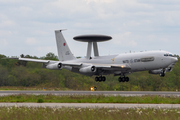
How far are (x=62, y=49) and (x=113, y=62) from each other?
60.0 ft

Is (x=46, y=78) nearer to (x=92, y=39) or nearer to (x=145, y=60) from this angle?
(x=92, y=39)

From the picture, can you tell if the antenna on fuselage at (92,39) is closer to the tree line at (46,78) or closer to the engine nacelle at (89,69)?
the engine nacelle at (89,69)

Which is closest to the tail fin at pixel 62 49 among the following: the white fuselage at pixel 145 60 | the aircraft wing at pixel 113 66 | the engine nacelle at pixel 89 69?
the engine nacelle at pixel 89 69

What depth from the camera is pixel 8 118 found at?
1670 centimetres

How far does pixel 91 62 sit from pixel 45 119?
4543 centimetres

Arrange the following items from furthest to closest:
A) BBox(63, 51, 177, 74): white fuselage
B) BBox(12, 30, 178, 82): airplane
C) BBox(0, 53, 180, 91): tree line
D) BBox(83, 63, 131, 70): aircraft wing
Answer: BBox(0, 53, 180, 91): tree line, BBox(83, 63, 131, 70): aircraft wing, BBox(12, 30, 178, 82): airplane, BBox(63, 51, 177, 74): white fuselage

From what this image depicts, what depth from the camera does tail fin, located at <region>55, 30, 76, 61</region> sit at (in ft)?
226

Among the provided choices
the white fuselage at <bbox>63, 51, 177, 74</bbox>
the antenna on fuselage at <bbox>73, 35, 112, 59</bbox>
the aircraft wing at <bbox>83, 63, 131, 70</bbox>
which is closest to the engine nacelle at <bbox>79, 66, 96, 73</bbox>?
the aircraft wing at <bbox>83, 63, 131, 70</bbox>

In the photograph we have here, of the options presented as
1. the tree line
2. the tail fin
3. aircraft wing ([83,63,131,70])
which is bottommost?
the tree line

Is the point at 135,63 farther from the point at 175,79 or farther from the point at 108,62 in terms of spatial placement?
the point at 175,79

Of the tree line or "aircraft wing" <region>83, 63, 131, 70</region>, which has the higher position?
"aircraft wing" <region>83, 63, 131, 70</region>

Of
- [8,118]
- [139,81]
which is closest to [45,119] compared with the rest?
[8,118]

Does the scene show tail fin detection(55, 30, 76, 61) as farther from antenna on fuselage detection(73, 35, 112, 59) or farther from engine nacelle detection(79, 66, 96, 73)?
engine nacelle detection(79, 66, 96, 73)

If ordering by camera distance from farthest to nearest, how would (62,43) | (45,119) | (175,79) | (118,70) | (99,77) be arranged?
(175,79) → (62,43) → (99,77) → (118,70) → (45,119)
